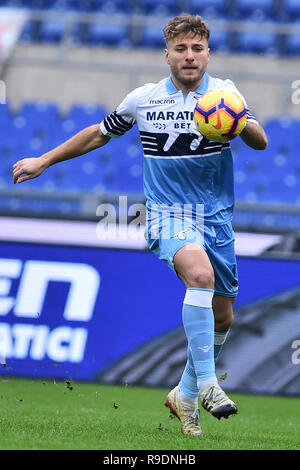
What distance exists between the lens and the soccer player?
188 inches

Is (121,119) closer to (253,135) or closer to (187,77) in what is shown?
(187,77)

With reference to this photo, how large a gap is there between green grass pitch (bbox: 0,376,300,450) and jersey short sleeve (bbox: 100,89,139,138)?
5.03 feet

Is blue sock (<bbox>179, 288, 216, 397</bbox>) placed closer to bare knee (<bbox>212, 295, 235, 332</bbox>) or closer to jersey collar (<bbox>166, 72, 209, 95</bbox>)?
bare knee (<bbox>212, 295, 235, 332</bbox>)

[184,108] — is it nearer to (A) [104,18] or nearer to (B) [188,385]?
(B) [188,385]

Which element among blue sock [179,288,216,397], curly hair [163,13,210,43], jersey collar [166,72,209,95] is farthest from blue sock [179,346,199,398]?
curly hair [163,13,210,43]

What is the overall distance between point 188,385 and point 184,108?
1612 mm

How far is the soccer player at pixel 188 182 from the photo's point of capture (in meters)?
4.79

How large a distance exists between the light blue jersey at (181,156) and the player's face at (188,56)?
12 cm

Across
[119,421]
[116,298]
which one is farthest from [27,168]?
[116,298]

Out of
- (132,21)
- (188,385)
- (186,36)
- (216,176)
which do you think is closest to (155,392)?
(188,385)

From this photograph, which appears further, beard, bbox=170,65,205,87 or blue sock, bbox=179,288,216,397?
beard, bbox=170,65,205,87

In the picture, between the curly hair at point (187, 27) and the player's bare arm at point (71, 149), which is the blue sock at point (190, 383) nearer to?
the player's bare arm at point (71, 149)

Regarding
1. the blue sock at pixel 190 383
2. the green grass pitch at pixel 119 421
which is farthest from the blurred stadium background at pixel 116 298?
the blue sock at pixel 190 383
